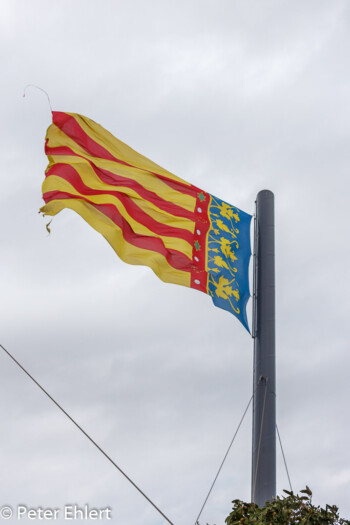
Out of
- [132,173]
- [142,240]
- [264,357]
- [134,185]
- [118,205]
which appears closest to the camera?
[264,357]

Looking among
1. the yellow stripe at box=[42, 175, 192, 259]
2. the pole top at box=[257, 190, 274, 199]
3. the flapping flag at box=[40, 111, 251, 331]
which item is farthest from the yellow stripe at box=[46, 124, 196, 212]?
the pole top at box=[257, 190, 274, 199]

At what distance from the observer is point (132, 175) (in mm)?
15953

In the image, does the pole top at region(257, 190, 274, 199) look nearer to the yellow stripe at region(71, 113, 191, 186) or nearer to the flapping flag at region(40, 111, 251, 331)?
the flapping flag at region(40, 111, 251, 331)

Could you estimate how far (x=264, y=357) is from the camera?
14586mm

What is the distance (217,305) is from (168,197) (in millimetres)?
2337

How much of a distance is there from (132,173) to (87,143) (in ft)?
3.23

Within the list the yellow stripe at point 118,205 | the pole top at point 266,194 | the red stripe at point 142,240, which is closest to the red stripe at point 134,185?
the yellow stripe at point 118,205

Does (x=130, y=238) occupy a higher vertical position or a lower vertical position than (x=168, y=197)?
lower

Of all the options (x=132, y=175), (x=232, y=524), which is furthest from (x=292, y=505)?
(x=132, y=175)

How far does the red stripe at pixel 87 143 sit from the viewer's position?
623 inches

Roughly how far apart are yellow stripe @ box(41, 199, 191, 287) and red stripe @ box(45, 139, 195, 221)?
2.58 ft

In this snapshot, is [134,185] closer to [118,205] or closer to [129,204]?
[129,204]

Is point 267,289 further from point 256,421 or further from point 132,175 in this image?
point 132,175

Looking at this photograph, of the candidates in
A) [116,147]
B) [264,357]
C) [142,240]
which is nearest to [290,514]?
[264,357]
